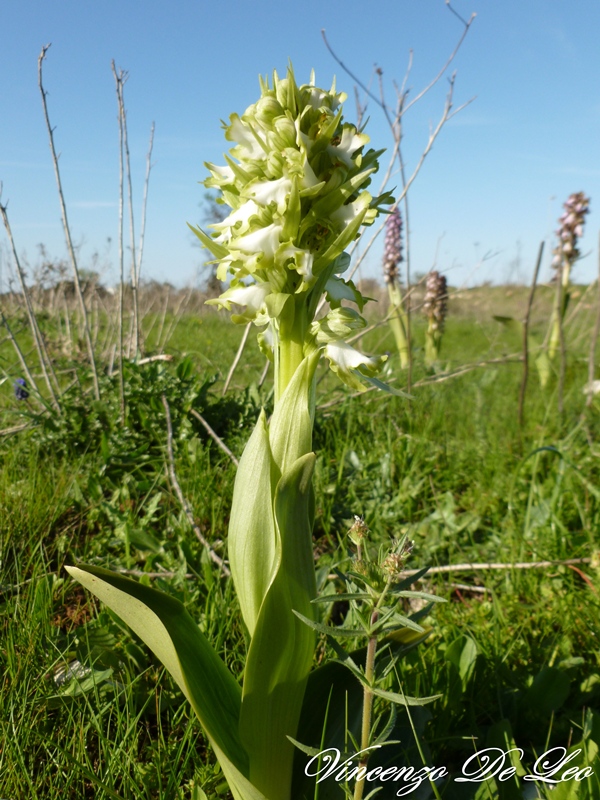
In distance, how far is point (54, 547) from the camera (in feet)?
6.77

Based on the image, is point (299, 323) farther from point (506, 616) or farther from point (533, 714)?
point (506, 616)

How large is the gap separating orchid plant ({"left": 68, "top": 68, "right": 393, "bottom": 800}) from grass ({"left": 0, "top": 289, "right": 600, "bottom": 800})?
162 millimetres

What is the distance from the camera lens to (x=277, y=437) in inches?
44.9

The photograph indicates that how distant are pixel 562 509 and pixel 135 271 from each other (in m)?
2.27

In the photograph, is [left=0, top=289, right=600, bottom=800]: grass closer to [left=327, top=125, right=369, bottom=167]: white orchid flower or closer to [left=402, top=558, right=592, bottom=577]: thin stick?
[left=402, top=558, right=592, bottom=577]: thin stick

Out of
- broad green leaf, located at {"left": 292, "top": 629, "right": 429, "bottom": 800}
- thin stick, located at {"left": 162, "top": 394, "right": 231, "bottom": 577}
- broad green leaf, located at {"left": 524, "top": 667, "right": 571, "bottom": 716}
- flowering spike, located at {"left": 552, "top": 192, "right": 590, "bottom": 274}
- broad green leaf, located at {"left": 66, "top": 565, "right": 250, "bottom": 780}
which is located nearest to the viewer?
broad green leaf, located at {"left": 66, "top": 565, "right": 250, "bottom": 780}

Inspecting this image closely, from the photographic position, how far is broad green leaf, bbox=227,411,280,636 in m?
1.10

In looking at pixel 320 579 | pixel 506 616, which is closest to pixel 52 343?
pixel 320 579

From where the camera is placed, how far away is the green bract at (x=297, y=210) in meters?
1.15

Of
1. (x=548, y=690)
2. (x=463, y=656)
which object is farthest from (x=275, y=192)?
(x=548, y=690)

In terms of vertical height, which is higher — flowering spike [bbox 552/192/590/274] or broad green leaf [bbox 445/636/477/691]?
flowering spike [bbox 552/192/590/274]

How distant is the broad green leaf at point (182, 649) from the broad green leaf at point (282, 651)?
0.05 m
